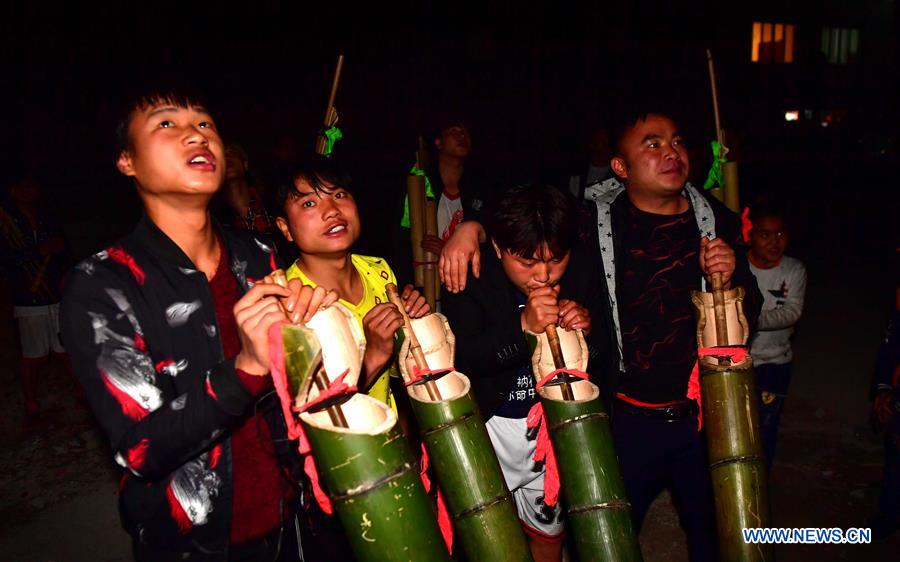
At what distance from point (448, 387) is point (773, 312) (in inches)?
100

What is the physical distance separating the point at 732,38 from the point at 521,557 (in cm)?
2123

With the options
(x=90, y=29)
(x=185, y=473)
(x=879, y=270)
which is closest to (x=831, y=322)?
(x=879, y=270)

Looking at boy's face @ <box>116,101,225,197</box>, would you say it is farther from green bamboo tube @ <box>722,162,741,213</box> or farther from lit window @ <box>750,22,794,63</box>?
lit window @ <box>750,22,794,63</box>

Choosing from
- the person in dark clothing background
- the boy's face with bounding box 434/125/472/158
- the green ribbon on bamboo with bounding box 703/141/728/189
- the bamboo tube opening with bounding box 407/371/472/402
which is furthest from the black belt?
the person in dark clothing background

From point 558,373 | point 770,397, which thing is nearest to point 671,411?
point 558,373

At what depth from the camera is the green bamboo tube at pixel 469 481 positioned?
1.77 metres

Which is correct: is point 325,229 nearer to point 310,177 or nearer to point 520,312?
point 310,177

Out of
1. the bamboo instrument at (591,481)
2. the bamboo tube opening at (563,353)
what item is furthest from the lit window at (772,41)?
the bamboo instrument at (591,481)

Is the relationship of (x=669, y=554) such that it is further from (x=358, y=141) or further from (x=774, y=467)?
(x=358, y=141)

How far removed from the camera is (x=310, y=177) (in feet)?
7.74

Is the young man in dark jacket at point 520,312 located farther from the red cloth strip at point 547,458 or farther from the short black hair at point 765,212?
the short black hair at point 765,212

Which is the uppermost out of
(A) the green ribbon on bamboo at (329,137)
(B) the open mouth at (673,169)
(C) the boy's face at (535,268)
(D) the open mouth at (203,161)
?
(D) the open mouth at (203,161)

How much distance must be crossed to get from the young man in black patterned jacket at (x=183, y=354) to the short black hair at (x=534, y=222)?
0.85 metres

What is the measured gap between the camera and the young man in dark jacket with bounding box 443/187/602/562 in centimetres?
217
